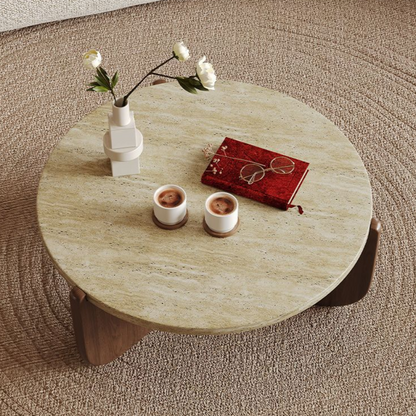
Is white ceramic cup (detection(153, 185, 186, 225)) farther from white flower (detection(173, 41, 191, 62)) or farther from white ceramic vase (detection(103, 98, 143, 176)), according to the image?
white flower (detection(173, 41, 191, 62))

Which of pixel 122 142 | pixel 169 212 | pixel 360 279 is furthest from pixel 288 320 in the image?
pixel 122 142

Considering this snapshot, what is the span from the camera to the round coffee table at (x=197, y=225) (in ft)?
4.61

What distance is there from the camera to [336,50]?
8.29 feet

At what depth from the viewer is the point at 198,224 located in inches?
60.5

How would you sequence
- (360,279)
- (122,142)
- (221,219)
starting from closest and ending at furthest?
(221,219) → (122,142) → (360,279)

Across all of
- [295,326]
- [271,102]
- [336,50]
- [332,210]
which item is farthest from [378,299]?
[336,50]

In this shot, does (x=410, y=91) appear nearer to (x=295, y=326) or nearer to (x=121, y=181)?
(x=295, y=326)

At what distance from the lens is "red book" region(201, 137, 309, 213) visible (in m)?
1.57

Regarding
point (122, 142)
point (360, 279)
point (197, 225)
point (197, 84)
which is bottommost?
point (360, 279)

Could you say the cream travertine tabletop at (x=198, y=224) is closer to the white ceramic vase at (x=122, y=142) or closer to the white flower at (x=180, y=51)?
the white ceramic vase at (x=122, y=142)

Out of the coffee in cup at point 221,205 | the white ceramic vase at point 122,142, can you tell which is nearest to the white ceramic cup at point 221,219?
the coffee in cup at point 221,205

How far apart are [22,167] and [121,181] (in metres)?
0.61

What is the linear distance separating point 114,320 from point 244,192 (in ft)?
1.37

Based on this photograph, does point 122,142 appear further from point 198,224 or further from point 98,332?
point 98,332
